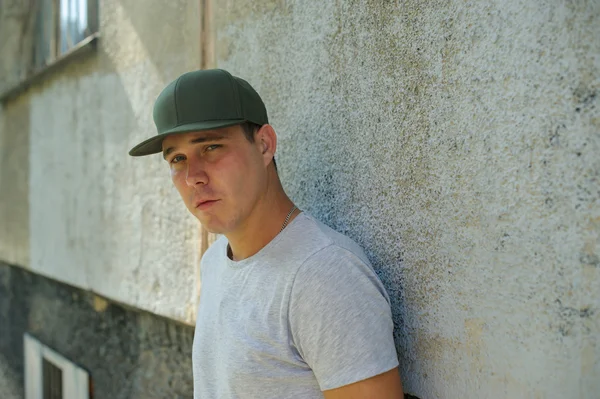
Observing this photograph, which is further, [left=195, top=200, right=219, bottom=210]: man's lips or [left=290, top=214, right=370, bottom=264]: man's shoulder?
[left=195, top=200, right=219, bottom=210]: man's lips

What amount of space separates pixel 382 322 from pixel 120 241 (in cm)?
259

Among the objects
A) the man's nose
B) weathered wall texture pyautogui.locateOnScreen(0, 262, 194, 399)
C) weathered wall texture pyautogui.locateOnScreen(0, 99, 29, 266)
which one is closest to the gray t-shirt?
the man's nose

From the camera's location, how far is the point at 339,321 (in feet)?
4.71

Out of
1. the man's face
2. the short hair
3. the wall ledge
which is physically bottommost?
the man's face

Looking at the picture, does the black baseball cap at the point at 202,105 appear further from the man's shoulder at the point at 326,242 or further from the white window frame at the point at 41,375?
the white window frame at the point at 41,375

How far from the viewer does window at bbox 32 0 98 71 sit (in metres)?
4.47

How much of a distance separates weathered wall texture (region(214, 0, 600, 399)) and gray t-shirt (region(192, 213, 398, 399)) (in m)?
0.18

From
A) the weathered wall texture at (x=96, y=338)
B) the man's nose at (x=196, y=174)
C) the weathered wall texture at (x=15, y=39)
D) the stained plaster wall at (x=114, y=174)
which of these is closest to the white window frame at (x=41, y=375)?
the weathered wall texture at (x=96, y=338)

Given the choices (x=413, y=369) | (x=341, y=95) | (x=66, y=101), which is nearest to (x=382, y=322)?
(x=413, y=369)

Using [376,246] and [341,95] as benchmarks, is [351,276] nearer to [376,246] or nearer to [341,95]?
Result: [376,246]

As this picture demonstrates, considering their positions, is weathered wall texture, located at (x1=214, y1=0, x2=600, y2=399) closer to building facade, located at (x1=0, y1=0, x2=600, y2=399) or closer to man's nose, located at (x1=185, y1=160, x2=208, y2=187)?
building facade, located at (x1=0, y1=0, x2=600, y2=399)

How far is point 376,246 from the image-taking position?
5.82 feet

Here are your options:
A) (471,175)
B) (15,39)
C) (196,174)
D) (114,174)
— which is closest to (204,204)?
(196,174)

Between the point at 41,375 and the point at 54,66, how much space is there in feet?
9.02
